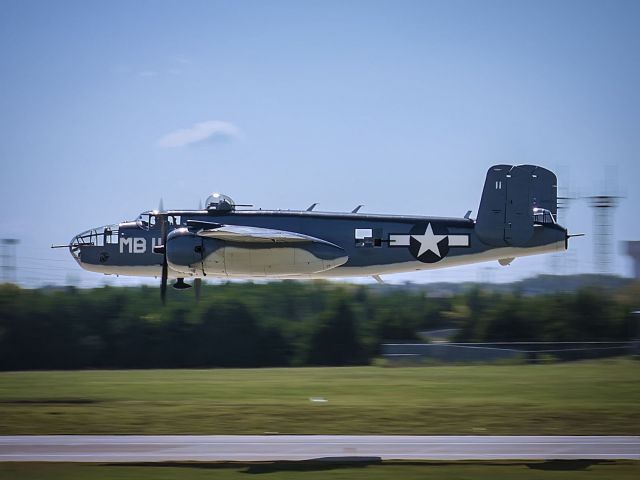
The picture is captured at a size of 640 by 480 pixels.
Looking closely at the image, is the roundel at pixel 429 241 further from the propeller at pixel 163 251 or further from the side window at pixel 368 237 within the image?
the propeller at pixel 163 251

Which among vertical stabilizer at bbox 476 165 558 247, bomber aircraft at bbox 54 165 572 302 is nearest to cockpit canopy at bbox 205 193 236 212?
bomber aircraft at bbox 54 165 572 302

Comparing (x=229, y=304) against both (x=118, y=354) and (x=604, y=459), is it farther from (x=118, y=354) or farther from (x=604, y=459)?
(x=604, y=459)

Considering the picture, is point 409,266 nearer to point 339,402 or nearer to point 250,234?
point 250,234

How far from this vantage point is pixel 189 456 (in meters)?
20.3

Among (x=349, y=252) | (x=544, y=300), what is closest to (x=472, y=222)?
(x=349, y=252)

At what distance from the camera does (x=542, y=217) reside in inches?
1033

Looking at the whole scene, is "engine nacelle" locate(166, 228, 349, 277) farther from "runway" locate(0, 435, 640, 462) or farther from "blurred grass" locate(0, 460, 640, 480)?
"blurred grass" locate(0, 460, 640, 480)

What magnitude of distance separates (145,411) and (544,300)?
124 ft

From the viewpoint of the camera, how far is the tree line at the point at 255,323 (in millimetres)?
49281

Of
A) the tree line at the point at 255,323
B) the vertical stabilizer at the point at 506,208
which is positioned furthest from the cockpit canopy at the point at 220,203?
the tree line at the point at 255,323

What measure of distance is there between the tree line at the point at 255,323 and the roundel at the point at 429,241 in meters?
25.3

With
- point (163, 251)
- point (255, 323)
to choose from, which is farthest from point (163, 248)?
point (255, 323)

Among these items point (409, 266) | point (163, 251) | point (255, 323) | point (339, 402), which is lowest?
point (255, 323)

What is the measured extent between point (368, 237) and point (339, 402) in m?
6.75
